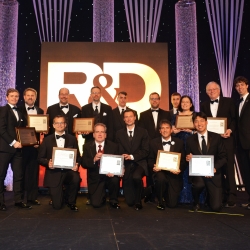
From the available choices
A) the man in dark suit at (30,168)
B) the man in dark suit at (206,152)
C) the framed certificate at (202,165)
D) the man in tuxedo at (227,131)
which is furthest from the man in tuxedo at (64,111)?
the man in tuxedo at (227,131)

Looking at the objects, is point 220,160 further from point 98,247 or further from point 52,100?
point 52,100

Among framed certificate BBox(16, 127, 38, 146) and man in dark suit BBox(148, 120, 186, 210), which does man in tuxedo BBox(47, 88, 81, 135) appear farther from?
man in dark suit BBox(148, 120, 186, 210)

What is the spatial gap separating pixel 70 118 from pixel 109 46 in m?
2.83

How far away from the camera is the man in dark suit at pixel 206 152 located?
5.50 meters

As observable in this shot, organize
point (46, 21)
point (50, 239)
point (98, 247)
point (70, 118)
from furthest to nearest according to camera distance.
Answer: point (46, 21) → point (70, 118) → point (50, 239) → point (98, 247)

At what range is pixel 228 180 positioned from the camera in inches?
237

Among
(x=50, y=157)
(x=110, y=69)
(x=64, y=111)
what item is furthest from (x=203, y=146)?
(x=110, y=69)

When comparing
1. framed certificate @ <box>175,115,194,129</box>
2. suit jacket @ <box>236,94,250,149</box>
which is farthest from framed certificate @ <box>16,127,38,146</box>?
suit jacket @ <box>236,94,250,149</box>

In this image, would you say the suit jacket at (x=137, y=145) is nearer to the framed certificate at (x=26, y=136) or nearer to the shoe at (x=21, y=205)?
the framed certificate at (x=26, y=136)

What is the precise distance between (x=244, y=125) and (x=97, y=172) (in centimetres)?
292

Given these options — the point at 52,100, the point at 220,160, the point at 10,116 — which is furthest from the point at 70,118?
the point at 220,160

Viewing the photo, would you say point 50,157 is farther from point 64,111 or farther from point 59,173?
point 64,111

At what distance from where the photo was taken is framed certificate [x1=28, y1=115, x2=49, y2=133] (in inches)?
233

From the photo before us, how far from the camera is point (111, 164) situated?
219 inches
